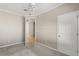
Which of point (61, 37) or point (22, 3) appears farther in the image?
point (61, 37)

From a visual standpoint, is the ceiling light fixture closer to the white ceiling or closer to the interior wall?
the white ceiling

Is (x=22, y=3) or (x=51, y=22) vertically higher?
(x=22, y=3)

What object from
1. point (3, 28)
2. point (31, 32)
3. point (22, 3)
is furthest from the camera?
point (31, 32)

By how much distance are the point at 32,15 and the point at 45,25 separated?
0.38 meters

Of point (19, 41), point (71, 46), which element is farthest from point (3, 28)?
point (71, 46)

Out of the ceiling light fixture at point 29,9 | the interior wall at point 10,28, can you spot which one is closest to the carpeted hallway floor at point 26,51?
the interior wall at point 10,28

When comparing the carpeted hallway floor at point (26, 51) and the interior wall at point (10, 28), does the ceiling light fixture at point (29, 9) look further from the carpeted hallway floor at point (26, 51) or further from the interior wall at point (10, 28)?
the carpeted hallway floor at point (26, 51)

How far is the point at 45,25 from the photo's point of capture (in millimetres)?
1980

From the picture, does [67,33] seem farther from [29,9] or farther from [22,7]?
[22,7]

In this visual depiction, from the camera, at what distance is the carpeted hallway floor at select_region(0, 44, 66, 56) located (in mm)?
1730

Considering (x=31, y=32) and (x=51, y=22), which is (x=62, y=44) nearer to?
(x=51, y=22)

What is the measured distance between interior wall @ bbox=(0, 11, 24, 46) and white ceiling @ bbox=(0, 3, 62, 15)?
10cm

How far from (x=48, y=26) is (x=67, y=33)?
0.44 meters

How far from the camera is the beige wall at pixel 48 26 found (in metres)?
1.87
